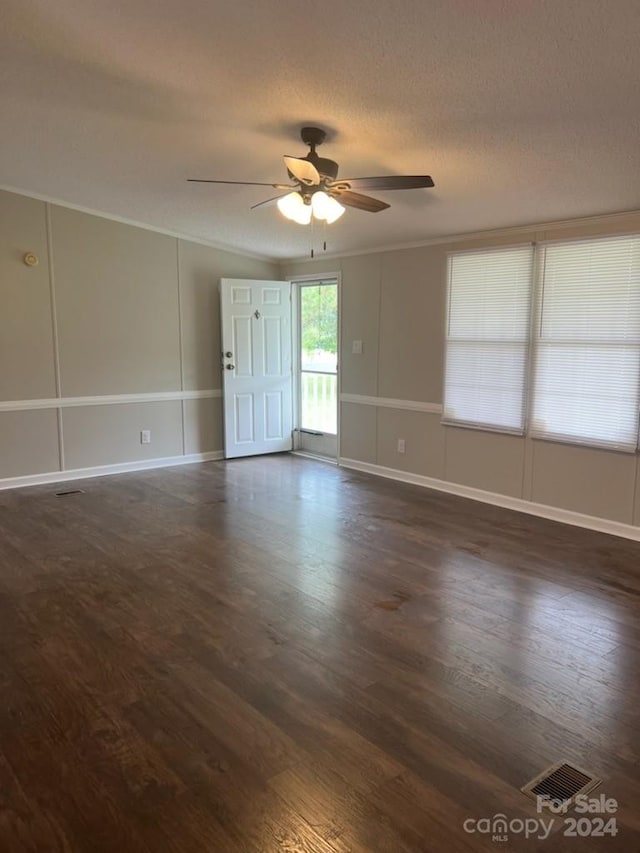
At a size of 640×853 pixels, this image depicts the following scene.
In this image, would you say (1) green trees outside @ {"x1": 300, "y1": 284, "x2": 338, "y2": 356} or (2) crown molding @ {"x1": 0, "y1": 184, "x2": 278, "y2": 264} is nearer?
(2) crown molding @ {"x1": 0, "y1": 184, "x2": 278, "y2": 264}

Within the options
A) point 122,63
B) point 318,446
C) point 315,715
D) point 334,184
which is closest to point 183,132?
point 122,63

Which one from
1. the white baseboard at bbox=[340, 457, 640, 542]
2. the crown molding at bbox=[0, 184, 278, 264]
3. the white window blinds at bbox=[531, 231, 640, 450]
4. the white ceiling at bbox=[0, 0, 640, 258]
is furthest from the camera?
the crown molding at bbox=[0, 184, 278, 264]

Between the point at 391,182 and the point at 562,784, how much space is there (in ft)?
→ 8.74

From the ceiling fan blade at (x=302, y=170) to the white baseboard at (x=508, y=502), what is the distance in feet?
9.80

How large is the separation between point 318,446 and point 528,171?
13.1 feet

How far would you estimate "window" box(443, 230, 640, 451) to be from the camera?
4.06 meters

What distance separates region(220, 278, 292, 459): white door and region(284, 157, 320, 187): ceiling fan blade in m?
3.33

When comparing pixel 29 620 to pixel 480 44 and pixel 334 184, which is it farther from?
pixel 480 44

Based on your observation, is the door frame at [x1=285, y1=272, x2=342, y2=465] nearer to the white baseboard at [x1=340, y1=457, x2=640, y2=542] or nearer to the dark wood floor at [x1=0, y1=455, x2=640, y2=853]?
the white baseboard at [x1=340, y1=457, x2=640, y2=542]

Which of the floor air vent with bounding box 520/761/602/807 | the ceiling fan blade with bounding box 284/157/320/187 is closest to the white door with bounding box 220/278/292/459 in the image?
the ceiling fan blade with bounding box 284/157/320/187

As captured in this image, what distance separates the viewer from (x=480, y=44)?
2318mm

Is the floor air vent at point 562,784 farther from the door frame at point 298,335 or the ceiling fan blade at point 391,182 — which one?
the door frame at point 298,335

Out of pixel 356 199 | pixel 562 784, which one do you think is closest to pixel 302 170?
pixel 356 199

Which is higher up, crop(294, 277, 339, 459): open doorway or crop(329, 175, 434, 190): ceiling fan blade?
crop(329, 175, 434, 190): ceiling fan blade
